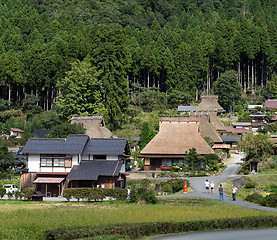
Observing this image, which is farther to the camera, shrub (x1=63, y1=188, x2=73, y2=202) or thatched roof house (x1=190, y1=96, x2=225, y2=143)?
thatched roof house (x1=190, y1=96, x2=225, y2=143)

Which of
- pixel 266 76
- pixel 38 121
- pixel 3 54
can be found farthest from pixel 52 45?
pixel 266 76

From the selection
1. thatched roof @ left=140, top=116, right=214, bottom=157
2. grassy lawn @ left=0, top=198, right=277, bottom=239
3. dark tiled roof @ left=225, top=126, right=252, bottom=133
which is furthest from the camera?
dark tiled roof @ left=225, top=126, right=252, bottom=133

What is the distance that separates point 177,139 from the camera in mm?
59625

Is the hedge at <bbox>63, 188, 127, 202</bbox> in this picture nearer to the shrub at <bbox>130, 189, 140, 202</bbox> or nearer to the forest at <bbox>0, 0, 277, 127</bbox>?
the shrub at <bbox>130, 189, 140, 202</bbox>

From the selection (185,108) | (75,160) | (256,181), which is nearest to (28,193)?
(75,160)

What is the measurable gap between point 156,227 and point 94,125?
3912 cm

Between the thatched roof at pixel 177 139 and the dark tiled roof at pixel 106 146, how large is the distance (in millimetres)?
10303

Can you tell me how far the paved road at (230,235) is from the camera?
85.6 ft

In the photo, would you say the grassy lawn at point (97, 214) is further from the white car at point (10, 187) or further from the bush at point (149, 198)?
the white car at point (10, 187)

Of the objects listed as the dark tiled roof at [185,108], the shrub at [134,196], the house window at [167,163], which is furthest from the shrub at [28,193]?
the dark tiled roof at [185,108]

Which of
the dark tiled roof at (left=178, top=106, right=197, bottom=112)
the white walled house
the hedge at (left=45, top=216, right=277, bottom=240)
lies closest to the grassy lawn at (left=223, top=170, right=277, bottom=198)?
the white walled house

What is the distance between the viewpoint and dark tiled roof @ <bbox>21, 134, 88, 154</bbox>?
4644 centimetres

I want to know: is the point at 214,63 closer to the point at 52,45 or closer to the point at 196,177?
the point at 52,45

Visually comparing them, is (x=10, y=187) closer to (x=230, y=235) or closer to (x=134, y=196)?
(x=134, y=196)
